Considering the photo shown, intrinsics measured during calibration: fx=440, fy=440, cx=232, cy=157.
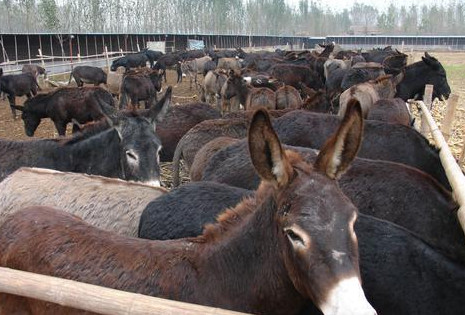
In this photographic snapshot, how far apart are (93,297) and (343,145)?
1538 mm

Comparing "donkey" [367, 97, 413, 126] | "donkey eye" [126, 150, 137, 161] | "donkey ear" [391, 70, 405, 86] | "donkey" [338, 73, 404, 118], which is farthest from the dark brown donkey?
"donkey ear" [391, 70, 405, 86]

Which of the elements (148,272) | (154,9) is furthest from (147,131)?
(154,9)

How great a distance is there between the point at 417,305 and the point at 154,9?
118358 millimetres

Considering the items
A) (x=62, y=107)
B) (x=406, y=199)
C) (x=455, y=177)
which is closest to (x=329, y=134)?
(x=406, y=199)

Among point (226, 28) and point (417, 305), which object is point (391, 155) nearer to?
point (417, 305)

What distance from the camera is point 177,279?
278cm

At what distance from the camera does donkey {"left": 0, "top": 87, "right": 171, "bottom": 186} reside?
17.9ft

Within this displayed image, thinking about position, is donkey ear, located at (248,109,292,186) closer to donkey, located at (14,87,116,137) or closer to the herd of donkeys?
the herd of donkeys

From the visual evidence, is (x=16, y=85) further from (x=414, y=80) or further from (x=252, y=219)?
(x=252, y=219)

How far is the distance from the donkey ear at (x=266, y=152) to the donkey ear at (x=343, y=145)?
0.21m

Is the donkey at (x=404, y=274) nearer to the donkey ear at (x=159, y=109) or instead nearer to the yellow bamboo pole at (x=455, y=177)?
the yellow bamboo pole at (x=455, y=177)

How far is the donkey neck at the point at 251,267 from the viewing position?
101 inches

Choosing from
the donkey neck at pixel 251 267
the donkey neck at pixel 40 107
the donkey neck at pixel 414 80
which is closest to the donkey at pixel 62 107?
the donkey neck at pixel 40 107

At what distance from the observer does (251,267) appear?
2.68m
